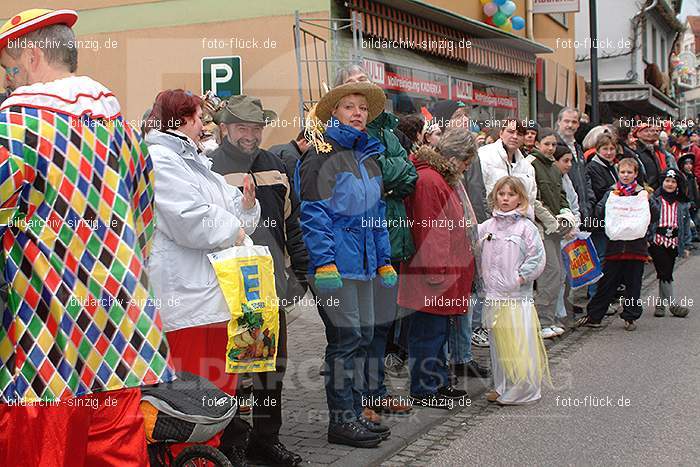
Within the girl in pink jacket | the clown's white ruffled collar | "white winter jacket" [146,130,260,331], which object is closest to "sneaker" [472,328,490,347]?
the girl in pink jacket

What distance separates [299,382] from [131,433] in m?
3.86

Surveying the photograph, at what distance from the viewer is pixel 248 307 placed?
4480 mm

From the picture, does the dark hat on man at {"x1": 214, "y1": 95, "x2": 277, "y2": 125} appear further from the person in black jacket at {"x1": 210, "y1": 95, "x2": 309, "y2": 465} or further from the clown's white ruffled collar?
the clown's white ruffled collar

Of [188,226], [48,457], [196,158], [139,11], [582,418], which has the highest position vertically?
[139,11]

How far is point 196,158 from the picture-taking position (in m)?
4.68

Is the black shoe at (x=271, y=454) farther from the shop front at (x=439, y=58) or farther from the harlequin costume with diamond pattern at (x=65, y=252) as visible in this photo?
the shop front at (x=439, y=58)

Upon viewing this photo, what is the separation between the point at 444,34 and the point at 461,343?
9.25 metres

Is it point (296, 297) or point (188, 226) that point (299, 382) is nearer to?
point (296, 297)

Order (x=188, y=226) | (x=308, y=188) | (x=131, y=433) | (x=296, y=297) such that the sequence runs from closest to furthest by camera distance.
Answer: (x=131, y=433), (x=188, y=226), (x=308, y=188), (x=296, y=297)

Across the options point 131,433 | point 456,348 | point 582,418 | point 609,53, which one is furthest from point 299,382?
point 609,53

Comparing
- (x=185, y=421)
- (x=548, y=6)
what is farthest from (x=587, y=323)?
(x=548, y=6)

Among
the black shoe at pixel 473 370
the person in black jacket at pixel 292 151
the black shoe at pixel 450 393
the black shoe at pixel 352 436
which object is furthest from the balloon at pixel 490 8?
the black shoe at pixel 352 436

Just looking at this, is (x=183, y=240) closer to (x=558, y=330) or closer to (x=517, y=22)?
(x=558, y=330)

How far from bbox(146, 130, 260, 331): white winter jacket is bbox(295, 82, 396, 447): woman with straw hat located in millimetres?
1033
